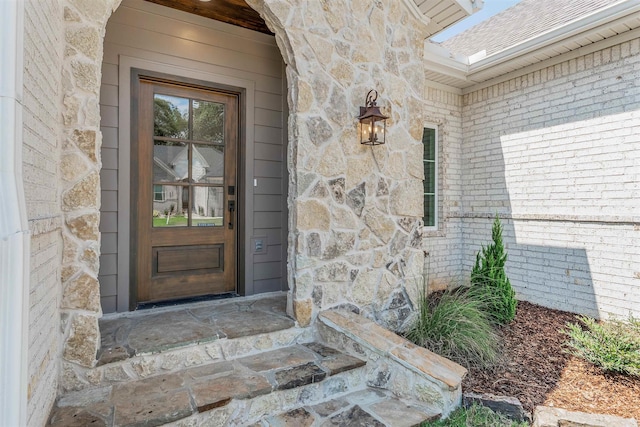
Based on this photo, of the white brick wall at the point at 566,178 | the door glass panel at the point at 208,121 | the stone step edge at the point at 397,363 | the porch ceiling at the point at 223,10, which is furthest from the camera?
the white brick wall at the point at 566,178

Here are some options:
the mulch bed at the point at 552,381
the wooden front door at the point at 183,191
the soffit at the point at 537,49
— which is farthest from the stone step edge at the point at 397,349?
the soffit at the point at 537,49

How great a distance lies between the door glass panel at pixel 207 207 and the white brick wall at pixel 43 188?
1521mm

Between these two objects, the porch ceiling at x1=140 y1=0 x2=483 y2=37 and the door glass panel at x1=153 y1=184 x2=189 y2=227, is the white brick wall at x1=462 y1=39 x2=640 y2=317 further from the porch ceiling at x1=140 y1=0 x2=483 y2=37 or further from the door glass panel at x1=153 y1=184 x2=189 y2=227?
the door glass panel at x1=153 y1=184 x2=189 y2=227

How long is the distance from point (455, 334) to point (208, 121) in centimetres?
305

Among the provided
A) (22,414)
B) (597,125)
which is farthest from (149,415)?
(597,125)

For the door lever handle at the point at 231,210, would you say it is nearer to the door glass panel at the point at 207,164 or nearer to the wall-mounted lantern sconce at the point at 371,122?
the door glass panel at the point at 207,164

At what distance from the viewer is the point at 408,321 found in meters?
3.36

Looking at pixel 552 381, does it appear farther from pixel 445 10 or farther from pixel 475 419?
pixel 445 10

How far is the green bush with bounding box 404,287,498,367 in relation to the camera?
2.96 m

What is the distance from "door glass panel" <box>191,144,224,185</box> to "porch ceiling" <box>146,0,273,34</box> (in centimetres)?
123

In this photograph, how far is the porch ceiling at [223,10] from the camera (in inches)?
126

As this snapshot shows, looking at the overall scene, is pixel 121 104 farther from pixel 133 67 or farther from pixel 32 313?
pixel 32 313

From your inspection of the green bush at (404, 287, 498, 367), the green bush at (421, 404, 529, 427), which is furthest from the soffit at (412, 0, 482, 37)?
the green bush at (421, 404, 529, 427)

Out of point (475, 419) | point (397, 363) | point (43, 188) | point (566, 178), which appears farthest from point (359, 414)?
point (566, 178)
